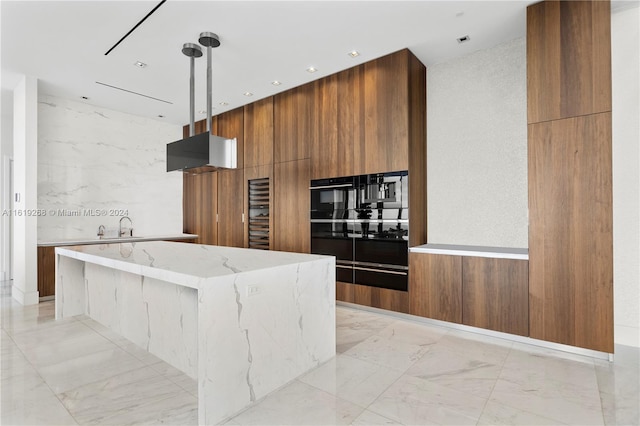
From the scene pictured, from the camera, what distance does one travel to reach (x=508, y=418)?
1824 millimetres

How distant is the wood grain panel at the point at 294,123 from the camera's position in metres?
4.39

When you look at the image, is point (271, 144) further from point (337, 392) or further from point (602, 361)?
point (602, 361)

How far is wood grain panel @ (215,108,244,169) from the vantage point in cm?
529

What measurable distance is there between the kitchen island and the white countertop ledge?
1.29 meters

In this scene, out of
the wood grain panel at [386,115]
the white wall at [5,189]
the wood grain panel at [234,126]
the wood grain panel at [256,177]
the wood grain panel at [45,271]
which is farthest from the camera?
the white wall at [5,189]

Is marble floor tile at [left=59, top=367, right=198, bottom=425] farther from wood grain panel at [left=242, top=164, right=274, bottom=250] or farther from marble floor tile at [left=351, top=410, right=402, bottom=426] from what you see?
wood grain panel at [left=242, top=164, right=274, bottom=250]

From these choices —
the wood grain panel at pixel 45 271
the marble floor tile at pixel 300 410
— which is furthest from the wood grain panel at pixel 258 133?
the marble floor tile at pixel 300 410

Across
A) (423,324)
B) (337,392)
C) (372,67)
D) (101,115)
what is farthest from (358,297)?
(101,115)

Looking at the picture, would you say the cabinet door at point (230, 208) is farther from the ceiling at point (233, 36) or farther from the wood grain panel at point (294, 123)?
the ceiling at point (233, 36)

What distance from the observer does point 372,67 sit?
12.5ft

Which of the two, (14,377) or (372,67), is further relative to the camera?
(372,67)

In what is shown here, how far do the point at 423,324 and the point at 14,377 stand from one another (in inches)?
130

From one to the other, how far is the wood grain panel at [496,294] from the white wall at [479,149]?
553mm

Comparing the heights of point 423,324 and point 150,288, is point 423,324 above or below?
below
